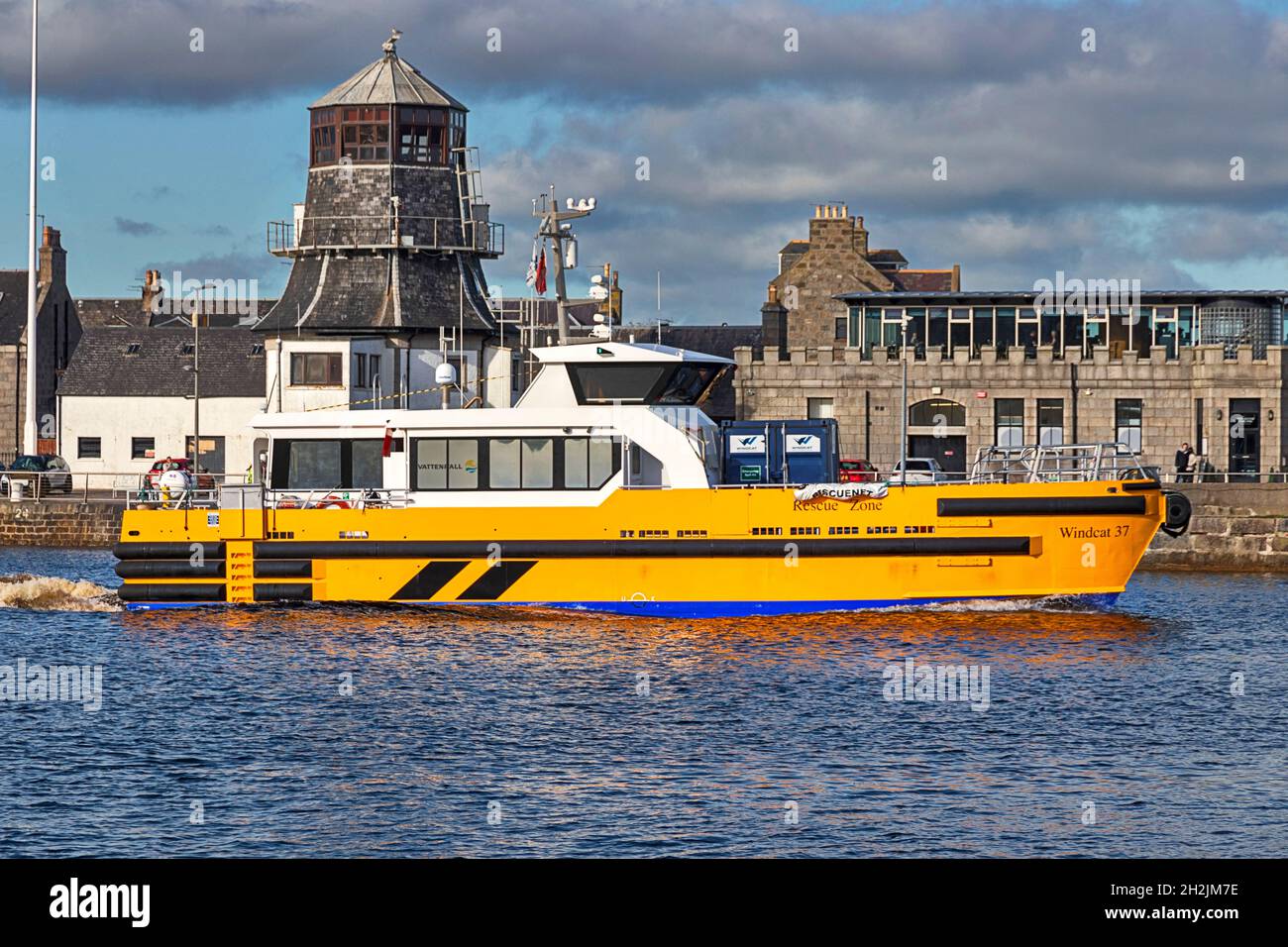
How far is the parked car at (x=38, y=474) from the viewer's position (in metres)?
60.6

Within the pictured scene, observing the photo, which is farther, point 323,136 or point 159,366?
point 159,366

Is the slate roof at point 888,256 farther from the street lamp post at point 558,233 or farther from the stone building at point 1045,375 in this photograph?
the street lamp post at point 558,233

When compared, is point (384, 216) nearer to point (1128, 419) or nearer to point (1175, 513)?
point (1128, 419)

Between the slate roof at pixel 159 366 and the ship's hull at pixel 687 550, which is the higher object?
the slate roof at pixel 159 366

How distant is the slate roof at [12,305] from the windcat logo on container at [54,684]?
5309 cm

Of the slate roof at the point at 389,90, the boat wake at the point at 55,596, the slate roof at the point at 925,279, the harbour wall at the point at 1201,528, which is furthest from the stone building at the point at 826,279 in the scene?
the boat wake at the point at 55,596

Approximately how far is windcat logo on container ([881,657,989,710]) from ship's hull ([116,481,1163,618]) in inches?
134

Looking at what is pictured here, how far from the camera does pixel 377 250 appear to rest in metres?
65.4

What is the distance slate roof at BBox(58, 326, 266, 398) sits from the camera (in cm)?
7300

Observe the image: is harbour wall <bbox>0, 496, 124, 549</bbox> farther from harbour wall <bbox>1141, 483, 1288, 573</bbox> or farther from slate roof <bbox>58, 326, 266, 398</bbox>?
harbour wall <bbox>1141, 483, 1288, 573</bbox>

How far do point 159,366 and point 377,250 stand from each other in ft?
46.6

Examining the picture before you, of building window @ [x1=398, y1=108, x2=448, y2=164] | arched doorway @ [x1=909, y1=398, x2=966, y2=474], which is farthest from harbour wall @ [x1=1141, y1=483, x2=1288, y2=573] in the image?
building window @ [x1=398, y1=108, x2=448, y2=164]

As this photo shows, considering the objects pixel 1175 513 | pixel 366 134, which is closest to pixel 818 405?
pixel 366 134
